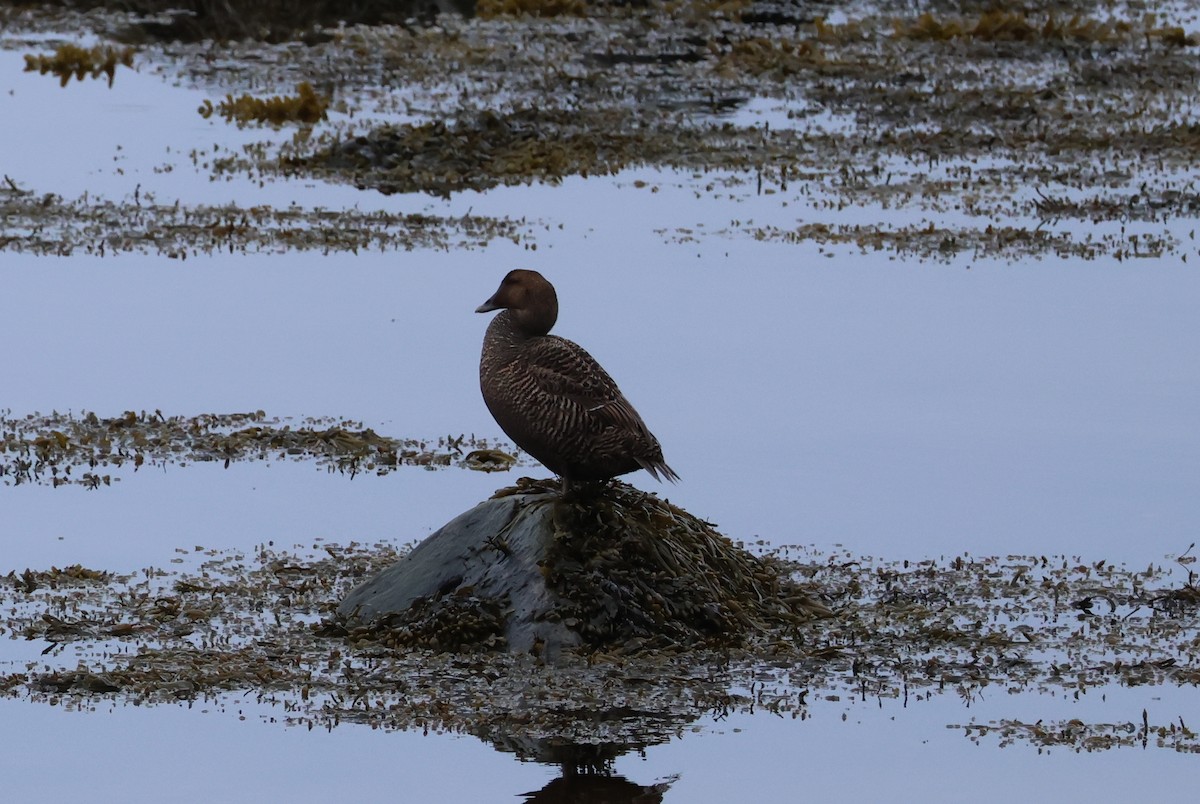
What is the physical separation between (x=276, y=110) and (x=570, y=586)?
1818 centimetres

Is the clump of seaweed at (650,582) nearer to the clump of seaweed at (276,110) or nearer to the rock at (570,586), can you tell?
the rock at (570,586)

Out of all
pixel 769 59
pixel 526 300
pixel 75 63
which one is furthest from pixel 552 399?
pixel 75 63

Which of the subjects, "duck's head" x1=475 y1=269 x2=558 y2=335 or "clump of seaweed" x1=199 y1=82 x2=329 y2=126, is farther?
"clump of seaweed" x1=199 y1=82 x2=329 y2=126

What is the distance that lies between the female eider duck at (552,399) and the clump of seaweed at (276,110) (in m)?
17.0

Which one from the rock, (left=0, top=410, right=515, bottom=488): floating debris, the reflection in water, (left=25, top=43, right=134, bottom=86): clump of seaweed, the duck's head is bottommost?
(left=0, top=410, right=515, bottom=488): floating debris

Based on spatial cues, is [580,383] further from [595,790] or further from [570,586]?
[595,790]

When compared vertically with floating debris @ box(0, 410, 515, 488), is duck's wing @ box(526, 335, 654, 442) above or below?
above

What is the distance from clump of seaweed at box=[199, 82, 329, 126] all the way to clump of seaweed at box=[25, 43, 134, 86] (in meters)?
3.86

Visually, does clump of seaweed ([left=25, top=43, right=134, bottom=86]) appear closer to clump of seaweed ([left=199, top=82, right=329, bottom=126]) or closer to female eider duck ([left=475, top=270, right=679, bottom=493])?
clump of seaweed ([left=199, top=82, right=329, bottom=126])

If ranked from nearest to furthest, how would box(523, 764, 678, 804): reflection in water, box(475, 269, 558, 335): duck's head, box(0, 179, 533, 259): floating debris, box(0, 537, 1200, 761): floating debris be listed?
1. box(523, 764, 678, 804): reflection in water
2. box(0, 537, 1200, 761): floating debris
3. box(475, 269, 558, 335): duck's head
4. box(0, 179, 533, 259): floating debris

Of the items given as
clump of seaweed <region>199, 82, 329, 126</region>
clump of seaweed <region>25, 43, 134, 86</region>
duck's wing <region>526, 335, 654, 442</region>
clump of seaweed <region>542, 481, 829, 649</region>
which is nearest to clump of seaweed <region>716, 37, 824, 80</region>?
clump of seaweed <region>199, 82, 329, 126</region>

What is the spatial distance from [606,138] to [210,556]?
14544mm

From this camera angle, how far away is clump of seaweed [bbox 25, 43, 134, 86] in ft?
104

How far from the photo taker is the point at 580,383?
1080 centimetres
